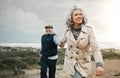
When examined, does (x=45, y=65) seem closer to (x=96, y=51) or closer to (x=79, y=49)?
(x=79, y=49)

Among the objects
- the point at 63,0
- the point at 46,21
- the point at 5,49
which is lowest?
the point at 5,49

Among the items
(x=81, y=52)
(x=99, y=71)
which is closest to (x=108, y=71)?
(x=81, y=52)

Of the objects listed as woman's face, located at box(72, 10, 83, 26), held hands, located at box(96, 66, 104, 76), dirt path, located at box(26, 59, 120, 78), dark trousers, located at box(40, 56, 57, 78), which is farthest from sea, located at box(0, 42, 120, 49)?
held hands, located at box(96, 66, 104, 76)

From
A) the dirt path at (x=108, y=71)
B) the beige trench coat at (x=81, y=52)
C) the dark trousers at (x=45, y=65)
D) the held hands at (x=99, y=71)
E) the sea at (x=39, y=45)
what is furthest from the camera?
the sea at (x=39, y=45)

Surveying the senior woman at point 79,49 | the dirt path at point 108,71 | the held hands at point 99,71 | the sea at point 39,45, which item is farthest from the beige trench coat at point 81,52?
the sea at point 39,45

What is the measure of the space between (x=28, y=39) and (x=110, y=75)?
1.30m

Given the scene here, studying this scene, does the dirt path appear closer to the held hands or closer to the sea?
the sea

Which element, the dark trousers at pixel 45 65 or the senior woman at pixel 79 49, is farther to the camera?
the dark trousers at pixel 45 65

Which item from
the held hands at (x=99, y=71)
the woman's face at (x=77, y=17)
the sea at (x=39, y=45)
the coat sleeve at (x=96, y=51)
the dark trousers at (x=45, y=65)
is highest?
the woman's face at (x=77, y=17)

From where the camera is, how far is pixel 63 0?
478cm

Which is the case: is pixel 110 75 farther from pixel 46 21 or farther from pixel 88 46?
pixel 88 46

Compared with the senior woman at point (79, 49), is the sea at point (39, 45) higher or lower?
lower

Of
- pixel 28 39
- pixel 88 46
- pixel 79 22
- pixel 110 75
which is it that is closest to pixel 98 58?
pixel 88 46

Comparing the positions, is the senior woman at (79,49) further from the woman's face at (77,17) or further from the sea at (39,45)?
the sea at (39,45)
